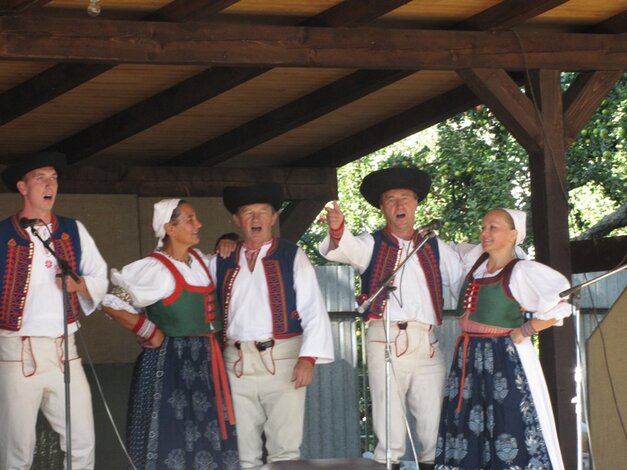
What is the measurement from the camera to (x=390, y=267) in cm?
614

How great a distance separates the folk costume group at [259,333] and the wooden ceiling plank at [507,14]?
974 mm

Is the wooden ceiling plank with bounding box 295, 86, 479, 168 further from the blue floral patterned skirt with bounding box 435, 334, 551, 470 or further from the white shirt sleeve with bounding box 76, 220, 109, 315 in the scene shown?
the white shirt sleeve with bounding box 76, 220, 109, 315

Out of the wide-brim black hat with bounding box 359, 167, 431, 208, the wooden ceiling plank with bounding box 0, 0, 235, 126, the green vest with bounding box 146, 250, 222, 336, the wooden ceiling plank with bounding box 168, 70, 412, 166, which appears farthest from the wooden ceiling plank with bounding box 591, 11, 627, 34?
the green vest with bounding box 146, 250, 222, 336

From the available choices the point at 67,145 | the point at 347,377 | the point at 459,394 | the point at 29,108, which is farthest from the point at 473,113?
the point at 459,394

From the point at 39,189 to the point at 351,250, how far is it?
1475 mm

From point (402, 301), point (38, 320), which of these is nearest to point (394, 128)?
point (402, 301)

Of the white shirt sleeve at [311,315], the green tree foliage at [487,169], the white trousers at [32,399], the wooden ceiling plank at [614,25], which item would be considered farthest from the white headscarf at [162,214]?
the green tree foliage at [487,169]

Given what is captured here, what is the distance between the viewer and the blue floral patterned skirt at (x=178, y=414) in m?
5.80

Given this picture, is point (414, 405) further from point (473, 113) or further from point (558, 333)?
point (473, 113)

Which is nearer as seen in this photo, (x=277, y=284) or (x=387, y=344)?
(x=387, y=344)

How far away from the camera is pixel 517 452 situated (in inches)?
228

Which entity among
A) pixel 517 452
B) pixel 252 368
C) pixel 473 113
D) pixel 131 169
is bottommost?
pixel 517 452

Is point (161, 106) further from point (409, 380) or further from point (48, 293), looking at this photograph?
point (409, 380)

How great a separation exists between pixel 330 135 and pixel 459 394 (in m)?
3.45
